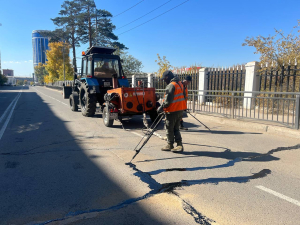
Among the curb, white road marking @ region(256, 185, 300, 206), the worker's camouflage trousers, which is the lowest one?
Answer: white road marking @ region(256, 185, 300, 206)

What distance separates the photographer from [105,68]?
10875 millimetres

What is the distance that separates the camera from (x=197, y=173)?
13.9 feet

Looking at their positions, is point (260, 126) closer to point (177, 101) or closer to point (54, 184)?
point (177, 101)

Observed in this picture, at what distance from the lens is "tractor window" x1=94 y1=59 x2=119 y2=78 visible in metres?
10.6

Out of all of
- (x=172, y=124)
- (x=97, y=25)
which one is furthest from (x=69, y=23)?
(x=172, y=124)

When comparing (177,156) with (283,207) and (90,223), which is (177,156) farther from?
(90,223)

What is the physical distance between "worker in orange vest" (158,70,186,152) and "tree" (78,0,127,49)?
29.7 metres

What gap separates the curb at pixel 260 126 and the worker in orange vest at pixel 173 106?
3.69 m

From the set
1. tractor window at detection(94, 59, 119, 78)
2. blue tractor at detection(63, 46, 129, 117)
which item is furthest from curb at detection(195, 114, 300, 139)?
tractor window at detection(94, 59, 119, 78)

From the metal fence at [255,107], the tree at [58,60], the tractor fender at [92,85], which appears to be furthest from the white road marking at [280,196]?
the tree at [58,60]

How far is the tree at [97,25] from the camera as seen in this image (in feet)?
109

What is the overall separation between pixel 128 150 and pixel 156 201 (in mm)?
2564

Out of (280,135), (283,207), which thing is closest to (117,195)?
(283,207)

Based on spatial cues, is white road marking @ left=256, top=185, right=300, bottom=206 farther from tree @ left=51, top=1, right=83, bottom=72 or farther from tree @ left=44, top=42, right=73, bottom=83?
tree @ left=44, top=42, right=73, bottom=83
